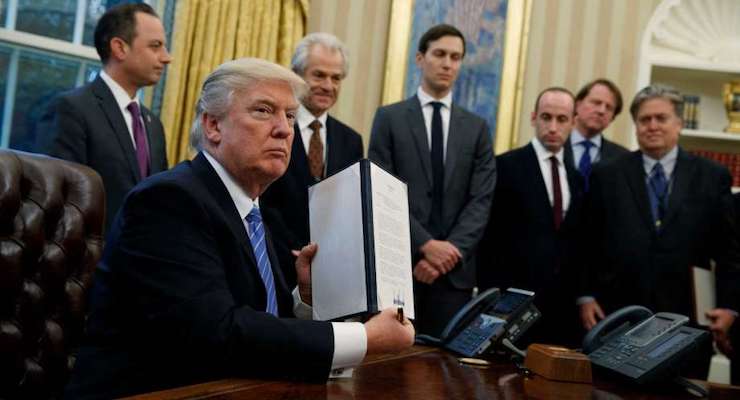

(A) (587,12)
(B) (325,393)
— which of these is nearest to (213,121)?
(B) (325,393)

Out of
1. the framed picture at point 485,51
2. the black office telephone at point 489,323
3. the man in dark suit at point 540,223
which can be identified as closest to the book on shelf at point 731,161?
the framed picture at point 485,51

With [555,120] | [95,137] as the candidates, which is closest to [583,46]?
[555,120]

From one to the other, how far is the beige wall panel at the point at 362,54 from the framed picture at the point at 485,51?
16 centimetres

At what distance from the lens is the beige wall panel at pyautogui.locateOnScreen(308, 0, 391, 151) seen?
539 cm

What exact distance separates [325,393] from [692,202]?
2.61m

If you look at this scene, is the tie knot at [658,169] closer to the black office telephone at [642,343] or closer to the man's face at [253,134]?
the black office telephone at [642,343]

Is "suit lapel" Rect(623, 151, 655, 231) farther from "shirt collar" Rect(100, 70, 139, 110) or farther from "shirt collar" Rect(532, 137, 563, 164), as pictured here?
"shirt collar" Rect(100, 70, 139, 110)

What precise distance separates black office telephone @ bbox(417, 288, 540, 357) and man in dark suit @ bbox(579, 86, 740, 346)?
149cm

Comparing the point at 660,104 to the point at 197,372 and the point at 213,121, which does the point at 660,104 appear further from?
the point at 197,372

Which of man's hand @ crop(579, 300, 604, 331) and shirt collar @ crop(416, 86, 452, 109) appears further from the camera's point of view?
shirt collar @ crop(416, 86, 452, 109)

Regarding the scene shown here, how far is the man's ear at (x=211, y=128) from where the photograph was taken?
187 cm

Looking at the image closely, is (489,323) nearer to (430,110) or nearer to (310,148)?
(310,148)

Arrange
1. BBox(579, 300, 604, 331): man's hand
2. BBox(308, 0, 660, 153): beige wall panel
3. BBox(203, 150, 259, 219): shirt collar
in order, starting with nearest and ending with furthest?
BBox(203, 150, 259, 219): shirt collar → BBox(579, 300, 604, 331): man's hand → BBox(308, 0, 660, 153): beige wall panel

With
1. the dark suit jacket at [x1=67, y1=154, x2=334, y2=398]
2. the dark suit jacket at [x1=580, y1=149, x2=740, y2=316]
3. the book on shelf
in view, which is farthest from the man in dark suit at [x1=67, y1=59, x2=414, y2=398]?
the book on shelf
